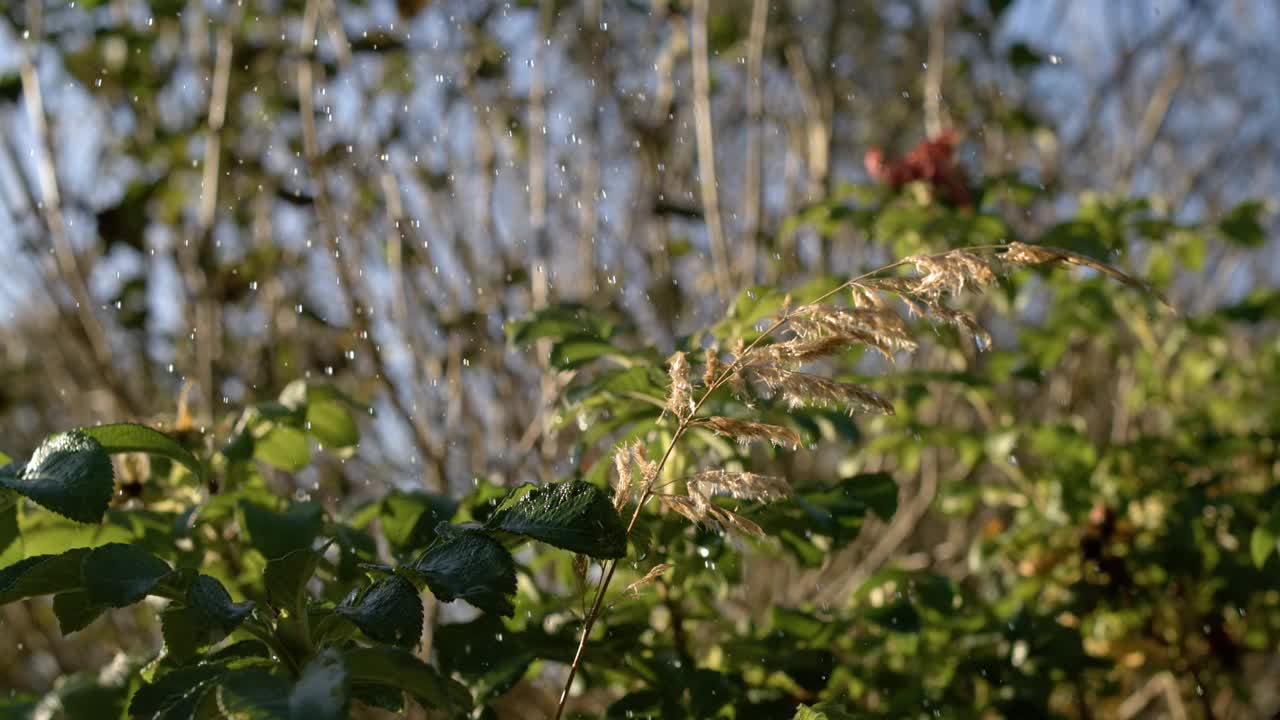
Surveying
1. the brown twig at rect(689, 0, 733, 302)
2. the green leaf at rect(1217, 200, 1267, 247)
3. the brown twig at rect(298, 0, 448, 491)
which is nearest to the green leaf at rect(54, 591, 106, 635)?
the brown twig at rect(298, 0, 448, 491)

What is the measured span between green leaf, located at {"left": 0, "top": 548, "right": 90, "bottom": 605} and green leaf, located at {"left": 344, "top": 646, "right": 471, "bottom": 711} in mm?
213

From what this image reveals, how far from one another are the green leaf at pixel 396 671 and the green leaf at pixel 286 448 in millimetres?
608

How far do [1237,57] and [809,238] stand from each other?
2838 mm

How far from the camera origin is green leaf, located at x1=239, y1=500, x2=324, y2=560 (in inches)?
44.0

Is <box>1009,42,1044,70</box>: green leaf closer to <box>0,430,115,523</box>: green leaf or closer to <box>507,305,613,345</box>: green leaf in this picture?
<box>507,305,613,345</box>: green leaf

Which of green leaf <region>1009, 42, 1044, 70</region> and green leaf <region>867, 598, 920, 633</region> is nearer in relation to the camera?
green leaf <region>867, 598, 920, 633</region>

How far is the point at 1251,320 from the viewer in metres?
1.94

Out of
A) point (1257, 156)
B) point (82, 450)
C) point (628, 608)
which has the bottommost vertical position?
point (1257, 156)

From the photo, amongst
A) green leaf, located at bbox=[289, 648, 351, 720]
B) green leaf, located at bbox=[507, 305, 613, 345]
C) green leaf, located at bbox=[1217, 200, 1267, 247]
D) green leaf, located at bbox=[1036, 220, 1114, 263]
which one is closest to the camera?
green leaf, located at bbox=[289, 648, 351, 720]

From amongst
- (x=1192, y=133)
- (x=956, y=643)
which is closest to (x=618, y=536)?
(x=956, y=643)

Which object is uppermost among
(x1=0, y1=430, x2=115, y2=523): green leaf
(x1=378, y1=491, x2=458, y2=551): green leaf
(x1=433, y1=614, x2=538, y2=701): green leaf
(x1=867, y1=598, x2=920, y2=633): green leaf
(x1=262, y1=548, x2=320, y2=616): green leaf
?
(x1=0, y1=430, x2=115, y2=523): green leaf

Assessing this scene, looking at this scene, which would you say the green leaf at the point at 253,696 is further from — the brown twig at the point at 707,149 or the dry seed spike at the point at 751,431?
the brown twig at the point at 707,149

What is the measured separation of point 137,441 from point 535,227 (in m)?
1.75

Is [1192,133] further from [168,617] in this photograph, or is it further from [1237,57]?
[168,617]
